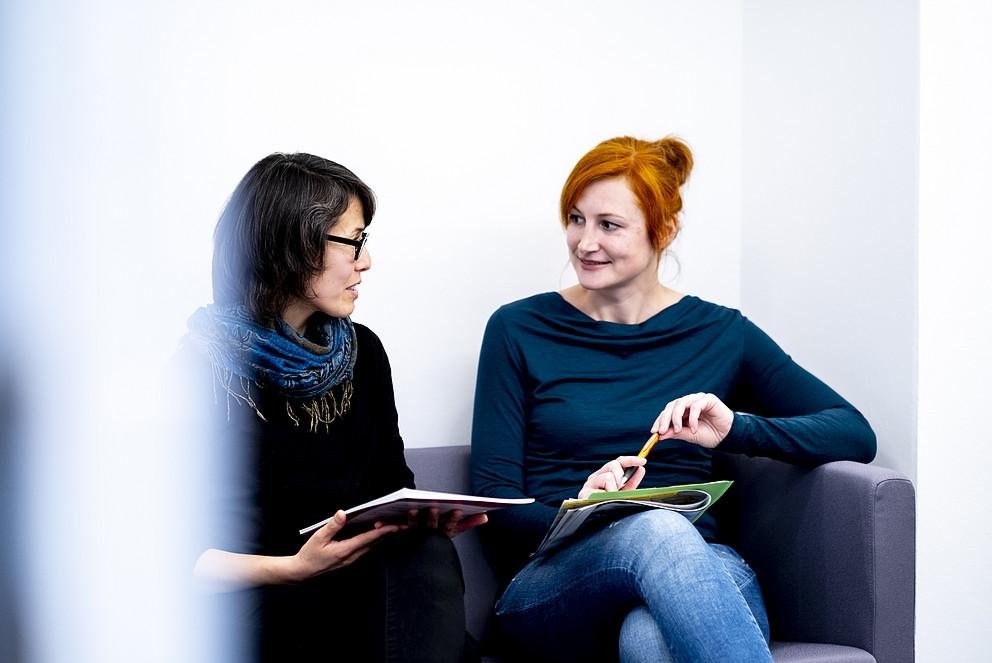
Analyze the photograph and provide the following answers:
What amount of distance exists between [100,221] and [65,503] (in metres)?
0.13

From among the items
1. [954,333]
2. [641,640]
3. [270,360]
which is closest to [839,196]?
[954,333]

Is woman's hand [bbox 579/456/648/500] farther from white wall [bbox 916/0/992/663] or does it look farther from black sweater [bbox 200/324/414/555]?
white wall [bbox 916/0/992/663]

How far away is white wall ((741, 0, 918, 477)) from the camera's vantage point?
4.94ft

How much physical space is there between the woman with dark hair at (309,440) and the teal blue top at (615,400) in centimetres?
19

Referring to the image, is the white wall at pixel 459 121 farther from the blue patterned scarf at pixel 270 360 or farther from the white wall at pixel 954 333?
the white wall at pixel 954 333

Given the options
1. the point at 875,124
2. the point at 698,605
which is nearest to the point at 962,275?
the point at 875,124

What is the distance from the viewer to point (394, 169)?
1595 millimetres

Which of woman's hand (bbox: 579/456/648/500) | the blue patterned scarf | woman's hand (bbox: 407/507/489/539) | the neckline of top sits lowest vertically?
woman's hand (bbox: 407/507/489/539)

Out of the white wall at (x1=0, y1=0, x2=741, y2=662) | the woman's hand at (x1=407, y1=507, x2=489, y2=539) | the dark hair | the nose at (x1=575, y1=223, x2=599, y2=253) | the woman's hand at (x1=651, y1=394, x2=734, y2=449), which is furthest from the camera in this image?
the nose at (x1=575, y1=223, x2=599, y2=253)

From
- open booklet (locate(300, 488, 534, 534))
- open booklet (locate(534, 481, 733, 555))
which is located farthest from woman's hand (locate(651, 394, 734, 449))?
open booklet (locate(300, 488, 534, 534))

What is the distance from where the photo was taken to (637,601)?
44.6 inches

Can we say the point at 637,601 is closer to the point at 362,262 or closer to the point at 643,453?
the point at 643,453

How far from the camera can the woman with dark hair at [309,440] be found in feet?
3.35

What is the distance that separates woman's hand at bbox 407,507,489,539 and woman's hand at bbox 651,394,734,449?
304 mm
